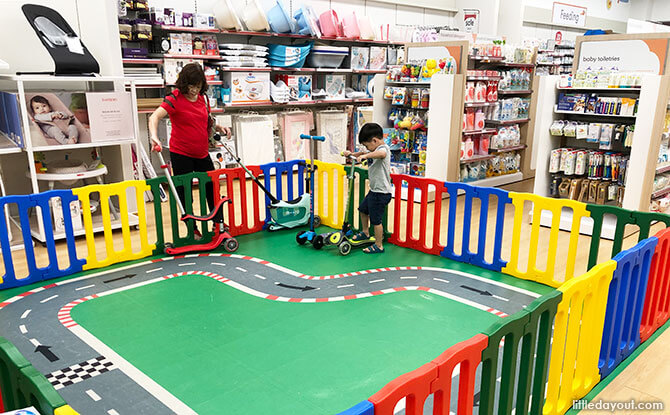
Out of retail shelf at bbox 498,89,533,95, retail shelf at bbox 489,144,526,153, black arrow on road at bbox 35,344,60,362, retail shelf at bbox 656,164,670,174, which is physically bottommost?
black arrow on road at bbox 35,344,60,362

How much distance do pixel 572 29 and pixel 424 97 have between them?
10.6 metres

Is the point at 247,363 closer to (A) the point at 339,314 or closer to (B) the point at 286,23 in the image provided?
(A) the point at 339,314

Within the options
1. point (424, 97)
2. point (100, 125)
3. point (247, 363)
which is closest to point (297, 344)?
point (247, 363)

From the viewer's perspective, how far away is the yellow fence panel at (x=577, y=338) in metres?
2.53

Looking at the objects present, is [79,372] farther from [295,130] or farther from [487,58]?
[295,130]

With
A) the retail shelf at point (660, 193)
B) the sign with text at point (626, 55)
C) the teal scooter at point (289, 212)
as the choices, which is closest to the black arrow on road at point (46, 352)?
the teal scooter at point (289, 212)

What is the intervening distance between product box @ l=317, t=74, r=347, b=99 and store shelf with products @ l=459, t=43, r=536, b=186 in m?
2.64

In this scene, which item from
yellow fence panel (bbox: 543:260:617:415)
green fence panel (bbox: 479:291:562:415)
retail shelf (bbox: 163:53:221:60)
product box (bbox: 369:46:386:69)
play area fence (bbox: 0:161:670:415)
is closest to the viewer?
play area fence (bbox: 0:161:670:415)

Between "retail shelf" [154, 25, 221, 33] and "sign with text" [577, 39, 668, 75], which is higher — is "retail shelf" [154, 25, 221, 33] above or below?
above

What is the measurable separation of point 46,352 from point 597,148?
5829mm

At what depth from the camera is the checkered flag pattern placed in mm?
2930

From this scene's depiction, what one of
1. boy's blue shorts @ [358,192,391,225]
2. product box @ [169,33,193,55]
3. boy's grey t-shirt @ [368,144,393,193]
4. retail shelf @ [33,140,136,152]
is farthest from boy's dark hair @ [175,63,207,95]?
product box @ [169,33,193,55]

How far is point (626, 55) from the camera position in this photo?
5.81 metres

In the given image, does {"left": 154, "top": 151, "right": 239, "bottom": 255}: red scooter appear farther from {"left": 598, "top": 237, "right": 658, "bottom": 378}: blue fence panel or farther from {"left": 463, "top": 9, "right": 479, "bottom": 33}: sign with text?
{"left": 463, "top": 9, "right": 479, "bottom": 33}: sign with text
